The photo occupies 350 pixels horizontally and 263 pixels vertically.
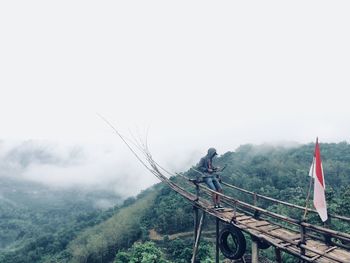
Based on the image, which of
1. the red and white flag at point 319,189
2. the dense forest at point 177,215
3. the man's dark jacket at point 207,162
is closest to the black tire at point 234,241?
the man's dark jacket at point 207,162

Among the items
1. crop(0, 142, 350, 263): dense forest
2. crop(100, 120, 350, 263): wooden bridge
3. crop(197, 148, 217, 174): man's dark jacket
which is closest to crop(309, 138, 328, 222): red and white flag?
crop(100, 120, 350, 263): wooden bridge

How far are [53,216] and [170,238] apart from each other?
136 metres

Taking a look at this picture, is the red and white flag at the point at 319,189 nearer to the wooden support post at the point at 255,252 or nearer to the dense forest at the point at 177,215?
the wooden support post at the point at 255,252

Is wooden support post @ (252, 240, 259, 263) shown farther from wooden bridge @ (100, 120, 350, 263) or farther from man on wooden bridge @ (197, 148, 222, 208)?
man on wooden bridge @ (197, 148, 222, 208)

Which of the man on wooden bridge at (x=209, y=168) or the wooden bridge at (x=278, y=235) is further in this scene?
the man on wooden bridge at (x=209, y=168)

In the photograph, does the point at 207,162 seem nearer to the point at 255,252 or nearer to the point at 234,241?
the point at 234,241

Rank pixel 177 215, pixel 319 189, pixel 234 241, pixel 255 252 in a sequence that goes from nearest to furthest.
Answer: pixel 319 189 < pixel 255 252 < pixel 234 241 < pixel 177 215

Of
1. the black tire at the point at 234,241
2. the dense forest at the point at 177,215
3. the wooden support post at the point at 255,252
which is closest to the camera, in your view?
the wooden support post at the point at 255,252

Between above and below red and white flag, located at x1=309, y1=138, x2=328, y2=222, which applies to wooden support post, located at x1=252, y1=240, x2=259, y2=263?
below

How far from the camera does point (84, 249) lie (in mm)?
46469

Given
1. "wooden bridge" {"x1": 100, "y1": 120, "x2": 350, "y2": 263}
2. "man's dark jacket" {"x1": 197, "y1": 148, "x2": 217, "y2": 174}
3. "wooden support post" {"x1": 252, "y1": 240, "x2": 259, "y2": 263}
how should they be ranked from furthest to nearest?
"man's dark jacket" {"x1": 197, "y1": 148, "x2": 217, "y2": 174}
"wooden support post" {"x1": 252, "y1": 240, "x2": 259, "y2": 263}
"wooden bridge" {"x1": 100, "y1": 120, "x2": 350, "y2": 263}

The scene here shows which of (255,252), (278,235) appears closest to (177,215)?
(255,252)

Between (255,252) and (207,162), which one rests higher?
(207,162)

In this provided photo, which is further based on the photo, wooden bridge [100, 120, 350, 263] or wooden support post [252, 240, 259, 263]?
wooden support post [252, 240, 259, 263]
